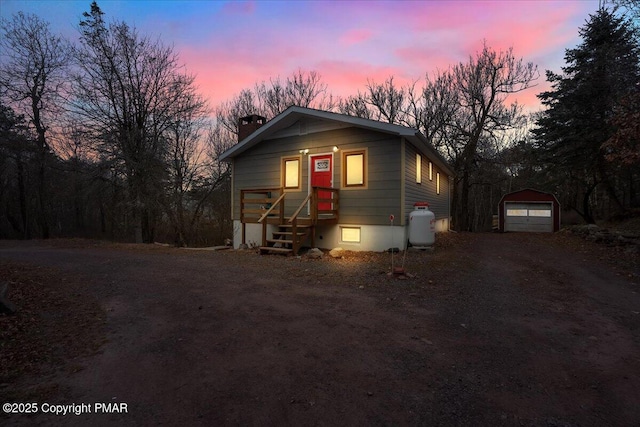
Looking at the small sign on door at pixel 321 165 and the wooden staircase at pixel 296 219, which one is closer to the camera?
the wooden staircase at pixel 296 219

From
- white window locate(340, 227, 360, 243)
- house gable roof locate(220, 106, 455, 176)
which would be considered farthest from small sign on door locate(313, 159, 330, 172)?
white window locate(340, 227, 360, 243)

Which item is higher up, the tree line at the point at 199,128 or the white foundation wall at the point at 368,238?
the tree line at the point at 199,128

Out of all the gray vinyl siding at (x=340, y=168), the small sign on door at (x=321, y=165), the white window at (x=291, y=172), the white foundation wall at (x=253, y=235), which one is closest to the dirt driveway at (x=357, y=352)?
the gray vinyl siding at (x=340, y=168)

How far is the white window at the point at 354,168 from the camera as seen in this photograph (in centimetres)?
1068

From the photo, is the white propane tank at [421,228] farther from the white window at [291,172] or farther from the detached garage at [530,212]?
the detached garage at [530,212]

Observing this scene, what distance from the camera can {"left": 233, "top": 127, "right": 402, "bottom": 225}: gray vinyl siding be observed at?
33.2 feet

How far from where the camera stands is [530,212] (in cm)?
1934

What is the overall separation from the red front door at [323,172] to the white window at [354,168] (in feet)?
1.77

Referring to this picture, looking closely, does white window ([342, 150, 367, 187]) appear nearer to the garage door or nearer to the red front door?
the red front door

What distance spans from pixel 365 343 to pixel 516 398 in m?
1.48

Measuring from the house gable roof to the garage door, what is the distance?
8734mm

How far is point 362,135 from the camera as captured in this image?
10.6 m

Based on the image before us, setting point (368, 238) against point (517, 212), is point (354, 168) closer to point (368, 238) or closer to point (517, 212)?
point (368, 238)

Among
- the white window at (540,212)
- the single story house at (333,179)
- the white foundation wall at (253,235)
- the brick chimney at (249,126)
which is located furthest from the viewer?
the white window at (540,212)
